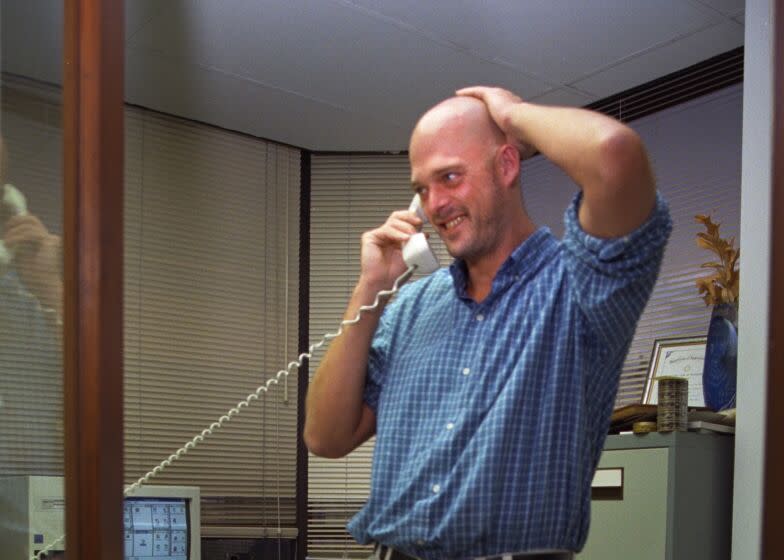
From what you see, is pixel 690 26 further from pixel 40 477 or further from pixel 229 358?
pixel 40 477

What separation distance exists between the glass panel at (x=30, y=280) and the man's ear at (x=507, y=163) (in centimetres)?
37

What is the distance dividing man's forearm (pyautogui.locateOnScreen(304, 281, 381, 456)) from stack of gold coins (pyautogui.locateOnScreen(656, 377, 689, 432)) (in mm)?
764

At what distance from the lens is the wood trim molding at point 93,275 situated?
53cm

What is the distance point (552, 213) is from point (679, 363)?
53cm

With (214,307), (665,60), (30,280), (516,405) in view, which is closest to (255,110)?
(214,307)

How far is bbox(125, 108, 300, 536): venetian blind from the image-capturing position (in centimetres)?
241

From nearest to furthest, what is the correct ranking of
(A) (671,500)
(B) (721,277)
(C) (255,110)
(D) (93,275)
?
(D) (93,275), (A) (671,500), (B) (721,277), (C) (255,110)

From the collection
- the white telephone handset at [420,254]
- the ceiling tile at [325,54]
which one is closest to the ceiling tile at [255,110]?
the ceiling tile at [325,54]

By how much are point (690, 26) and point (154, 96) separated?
1.16 m

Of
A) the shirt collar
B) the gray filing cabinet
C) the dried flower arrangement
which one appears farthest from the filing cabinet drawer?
the shirt collar

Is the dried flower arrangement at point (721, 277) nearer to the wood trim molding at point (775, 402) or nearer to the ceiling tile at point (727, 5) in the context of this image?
the ceiling tile at point (727, 5)

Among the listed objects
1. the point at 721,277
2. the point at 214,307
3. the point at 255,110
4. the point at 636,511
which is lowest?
the point at 636,511

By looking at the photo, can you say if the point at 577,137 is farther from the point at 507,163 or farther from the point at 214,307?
the point at 214,307

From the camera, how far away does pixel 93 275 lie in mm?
546
